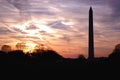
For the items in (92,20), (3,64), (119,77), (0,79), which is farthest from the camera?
(92,20)

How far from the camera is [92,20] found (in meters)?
57.1

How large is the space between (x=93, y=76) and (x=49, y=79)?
6.57 meters

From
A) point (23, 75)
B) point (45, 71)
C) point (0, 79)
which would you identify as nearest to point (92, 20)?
point (45, 71)

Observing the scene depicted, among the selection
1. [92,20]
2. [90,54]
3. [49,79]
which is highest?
[92,20]

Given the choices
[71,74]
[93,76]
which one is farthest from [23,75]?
[93,76]

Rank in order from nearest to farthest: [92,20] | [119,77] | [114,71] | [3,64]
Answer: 1. [119,77]
2. [114,71]
3. [3,64]
4. [92,20]

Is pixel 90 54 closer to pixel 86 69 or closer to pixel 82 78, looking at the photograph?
pixel 86 69

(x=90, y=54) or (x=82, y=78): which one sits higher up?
(x=90, y=54)

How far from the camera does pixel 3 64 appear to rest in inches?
1694

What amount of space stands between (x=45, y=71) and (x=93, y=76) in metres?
7.71

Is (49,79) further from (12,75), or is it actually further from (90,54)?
(90,54)

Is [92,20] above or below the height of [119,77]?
above

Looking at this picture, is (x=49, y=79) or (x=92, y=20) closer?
(x=49, y=79)

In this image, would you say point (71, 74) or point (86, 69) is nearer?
point (71, 74)
